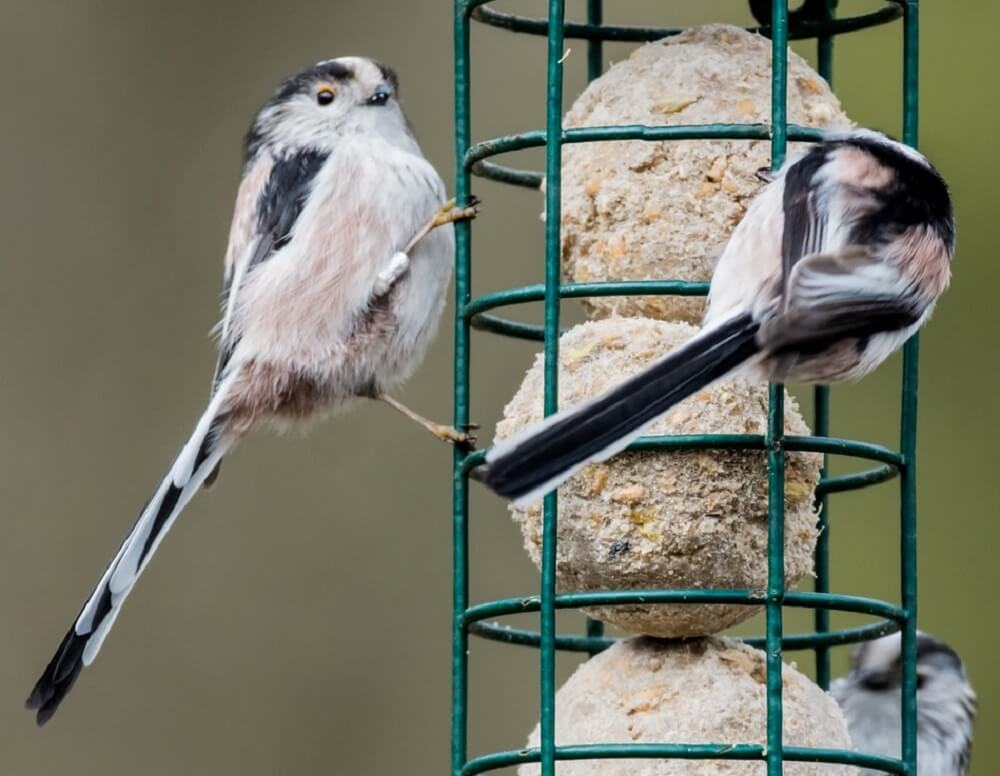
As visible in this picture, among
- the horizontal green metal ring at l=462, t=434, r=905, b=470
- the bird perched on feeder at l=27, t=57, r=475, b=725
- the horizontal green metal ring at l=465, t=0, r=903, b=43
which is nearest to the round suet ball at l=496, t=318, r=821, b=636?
the horizontal green metal ring at l=462, t=434, r=905, b=470

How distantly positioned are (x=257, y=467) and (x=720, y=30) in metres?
3.14

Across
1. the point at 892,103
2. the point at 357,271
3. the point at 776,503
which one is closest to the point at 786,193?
the point at 776,503

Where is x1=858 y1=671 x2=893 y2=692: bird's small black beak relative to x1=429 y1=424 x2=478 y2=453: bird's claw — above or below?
below

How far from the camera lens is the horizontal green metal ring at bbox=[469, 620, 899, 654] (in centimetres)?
409

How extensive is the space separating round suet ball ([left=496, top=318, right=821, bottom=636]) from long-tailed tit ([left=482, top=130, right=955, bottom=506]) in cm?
18

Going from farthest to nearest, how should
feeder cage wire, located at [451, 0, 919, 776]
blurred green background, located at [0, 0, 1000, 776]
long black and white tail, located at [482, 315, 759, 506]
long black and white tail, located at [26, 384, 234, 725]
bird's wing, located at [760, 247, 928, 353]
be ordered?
blurred green background, located at [0, 0, 1000, 776] → long black and white tail, located at [26, 384, 234, 725] → feeder cage wire, located at [451, 0, 919, 776] → bird's wing, located at [760, 247, 928, 353] → long black and white tail, located at [482, 315, 759, 506]

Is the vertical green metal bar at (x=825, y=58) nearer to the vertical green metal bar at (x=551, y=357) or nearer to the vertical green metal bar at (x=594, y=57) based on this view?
the vertical green metal bar at (x=594, y=57)

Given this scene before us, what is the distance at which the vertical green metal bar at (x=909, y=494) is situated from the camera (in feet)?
12.4

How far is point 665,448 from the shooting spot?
3689mm

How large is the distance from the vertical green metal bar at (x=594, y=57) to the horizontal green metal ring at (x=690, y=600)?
677mm

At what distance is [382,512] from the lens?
21.8 ft

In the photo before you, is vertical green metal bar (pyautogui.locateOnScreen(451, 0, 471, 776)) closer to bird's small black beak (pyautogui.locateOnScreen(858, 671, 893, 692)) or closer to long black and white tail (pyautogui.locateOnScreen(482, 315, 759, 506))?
long black and white tail (pyautogui.locateOnScreen(482, 315, 759, 506))

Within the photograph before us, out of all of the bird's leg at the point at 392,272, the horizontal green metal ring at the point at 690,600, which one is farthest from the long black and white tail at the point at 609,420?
the bird's leg at the point at 392,272

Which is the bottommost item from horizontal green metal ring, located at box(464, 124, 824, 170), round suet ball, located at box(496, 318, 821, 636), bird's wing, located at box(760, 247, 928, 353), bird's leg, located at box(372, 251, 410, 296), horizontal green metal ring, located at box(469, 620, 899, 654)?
horizontal green metal ring, located at box(469, 620, 899, 654)
